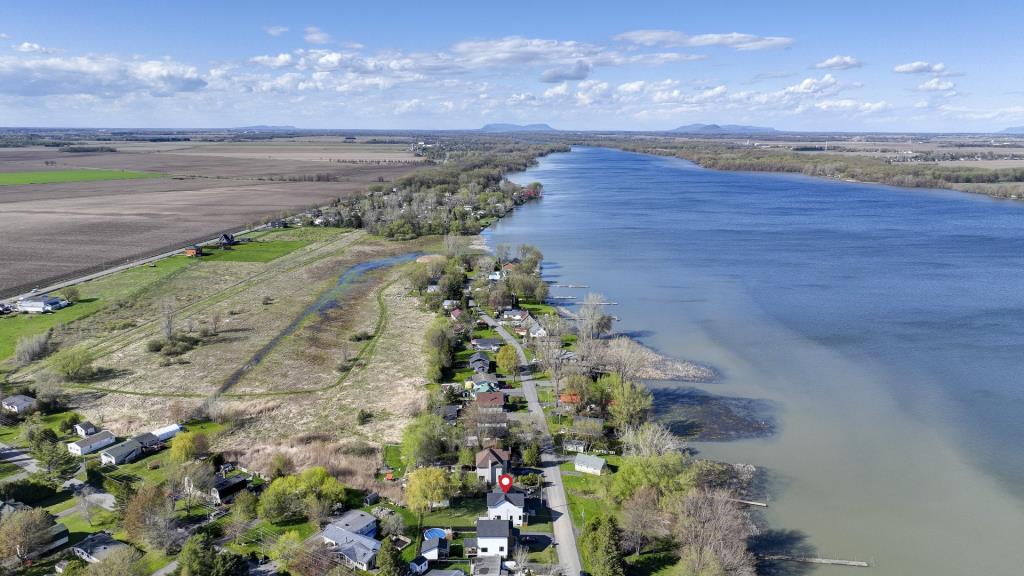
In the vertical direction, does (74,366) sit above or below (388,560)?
above

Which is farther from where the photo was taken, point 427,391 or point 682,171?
point 682,171

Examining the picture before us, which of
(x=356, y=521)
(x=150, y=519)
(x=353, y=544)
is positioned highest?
(x=150, y=519)

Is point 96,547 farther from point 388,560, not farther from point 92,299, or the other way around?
point 92,299

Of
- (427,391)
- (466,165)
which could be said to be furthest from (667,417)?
(466,165)

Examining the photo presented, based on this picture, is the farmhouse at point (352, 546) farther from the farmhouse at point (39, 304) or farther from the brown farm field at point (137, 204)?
the brown farm field at point (137, 204)

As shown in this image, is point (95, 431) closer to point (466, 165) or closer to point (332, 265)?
point (332, 265)

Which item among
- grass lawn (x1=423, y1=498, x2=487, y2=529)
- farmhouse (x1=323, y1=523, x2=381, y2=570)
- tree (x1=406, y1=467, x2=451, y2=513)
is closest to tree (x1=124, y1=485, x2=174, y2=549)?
farmhouse (x1=323, y1=523, x2=381, y2=570)

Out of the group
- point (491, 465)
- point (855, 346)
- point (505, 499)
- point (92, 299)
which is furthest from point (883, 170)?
point (92, 299)
